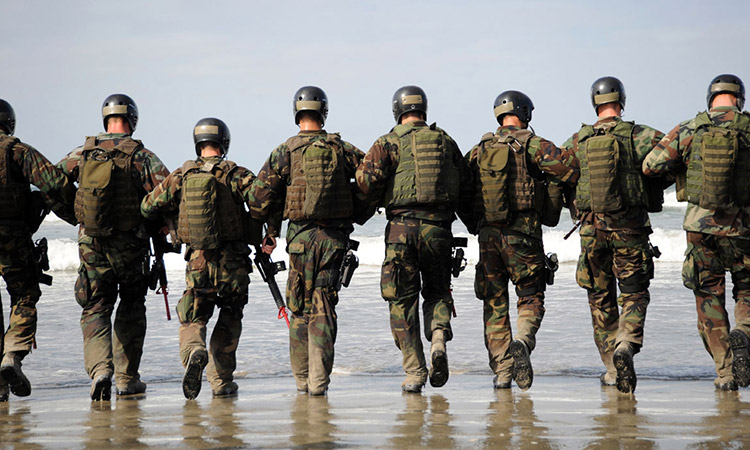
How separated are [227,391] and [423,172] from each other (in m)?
2.37

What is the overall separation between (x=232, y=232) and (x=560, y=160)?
8.72ft

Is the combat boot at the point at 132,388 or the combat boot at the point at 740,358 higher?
the combat boot at the point at 740,358

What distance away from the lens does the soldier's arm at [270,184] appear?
6910 millimetres

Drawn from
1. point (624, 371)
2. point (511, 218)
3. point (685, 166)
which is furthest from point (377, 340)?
point (685, 166)

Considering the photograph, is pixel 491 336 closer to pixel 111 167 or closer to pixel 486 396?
pixel 486 396

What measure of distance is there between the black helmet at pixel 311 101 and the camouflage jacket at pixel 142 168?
47.6 inches

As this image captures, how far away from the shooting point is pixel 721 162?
6.41m

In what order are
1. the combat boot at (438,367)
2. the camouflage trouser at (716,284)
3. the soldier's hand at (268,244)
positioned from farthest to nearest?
A: the soldier's hand at (268,244), the camouflage trouser at (716,284), the combat boot at (438,367)

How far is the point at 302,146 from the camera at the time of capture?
682 cm

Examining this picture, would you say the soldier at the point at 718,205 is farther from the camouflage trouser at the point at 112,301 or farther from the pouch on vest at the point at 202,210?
the camouflage trouser at the point at 112,301

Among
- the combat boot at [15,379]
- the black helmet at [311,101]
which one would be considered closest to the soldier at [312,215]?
the black helmet at [311,101]

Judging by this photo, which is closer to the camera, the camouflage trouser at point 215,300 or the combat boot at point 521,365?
the combat boot at point 521,365

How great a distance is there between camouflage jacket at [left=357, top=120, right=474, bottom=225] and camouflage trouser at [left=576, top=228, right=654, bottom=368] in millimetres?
1075

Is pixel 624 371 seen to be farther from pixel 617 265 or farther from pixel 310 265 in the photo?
pixel 310 265
